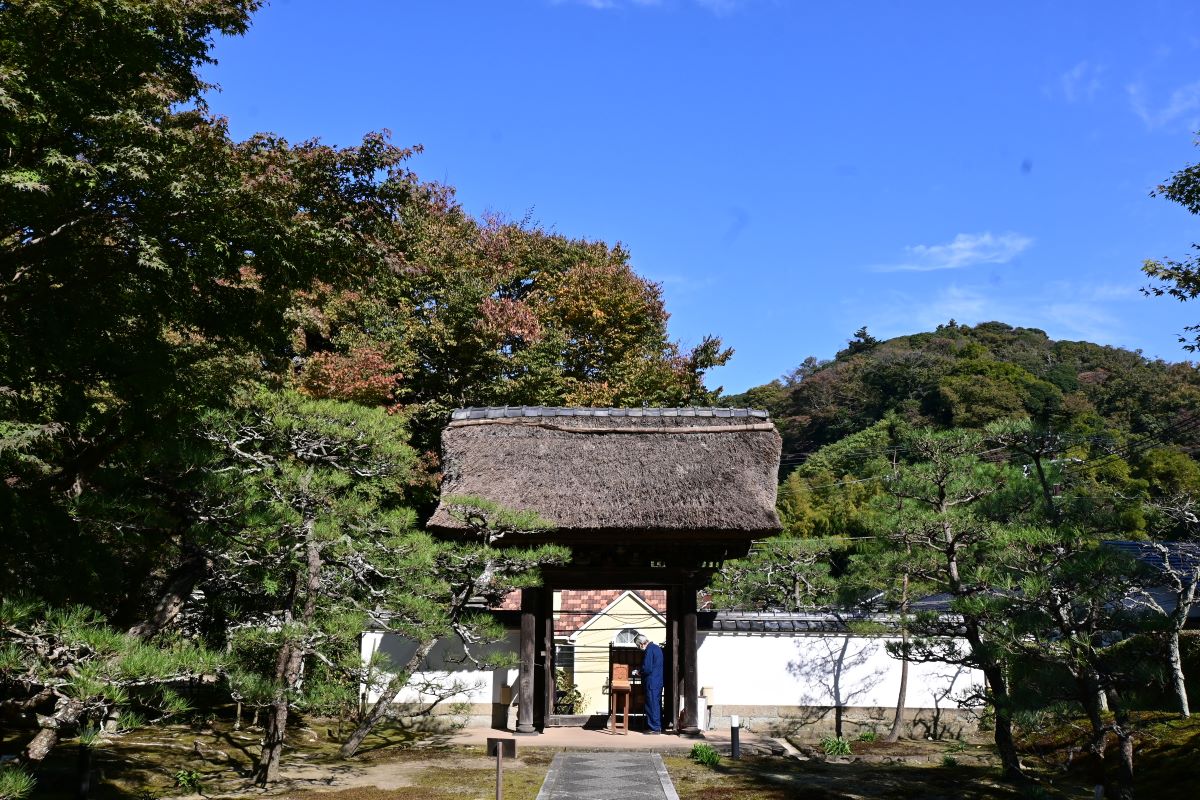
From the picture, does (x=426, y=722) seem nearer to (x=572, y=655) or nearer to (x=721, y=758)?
(x=721, y=758)

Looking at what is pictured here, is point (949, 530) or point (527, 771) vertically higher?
point (949, 530)

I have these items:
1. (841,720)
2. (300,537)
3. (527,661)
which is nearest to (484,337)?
(527,661)

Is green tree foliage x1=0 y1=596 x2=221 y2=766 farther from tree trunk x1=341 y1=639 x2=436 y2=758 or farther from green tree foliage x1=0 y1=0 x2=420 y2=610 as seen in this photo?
tree trunk x1=341 y1=639 x2=436 y2=758

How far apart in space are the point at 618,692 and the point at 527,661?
5.04ft

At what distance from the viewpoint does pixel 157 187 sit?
648 centimetres

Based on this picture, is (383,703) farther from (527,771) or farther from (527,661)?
(527,661)

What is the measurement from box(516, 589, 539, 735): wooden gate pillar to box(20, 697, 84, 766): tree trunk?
22.3 feet

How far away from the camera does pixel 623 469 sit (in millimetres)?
12328

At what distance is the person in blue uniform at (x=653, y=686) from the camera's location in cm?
1222

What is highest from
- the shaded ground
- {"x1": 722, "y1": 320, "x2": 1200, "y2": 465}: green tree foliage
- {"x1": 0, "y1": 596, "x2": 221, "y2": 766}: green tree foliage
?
{"x1": 722, "y1": 320, "x2": 1200, "y2": 465}: green tree foliage

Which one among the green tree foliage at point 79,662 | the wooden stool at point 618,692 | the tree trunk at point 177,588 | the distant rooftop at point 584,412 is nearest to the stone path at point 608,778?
the wooden stool at point 618,692

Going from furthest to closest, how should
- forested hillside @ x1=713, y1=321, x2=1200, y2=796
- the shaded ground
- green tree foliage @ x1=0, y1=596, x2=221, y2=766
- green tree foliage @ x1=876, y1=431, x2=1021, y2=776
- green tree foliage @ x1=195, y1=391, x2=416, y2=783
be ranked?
1. green tree foliage @ x1=876, y1=431, x2=1021, y2=776
2. the shaded ground
3. green tree foliage @ x1=195, y1=391, x2=416, y2=783
4. forested hillside @ x1=713, y1=321, x2=1200, y2=796
5. green tree foliage @ x1=0, y1=596, x2=221, y2=766

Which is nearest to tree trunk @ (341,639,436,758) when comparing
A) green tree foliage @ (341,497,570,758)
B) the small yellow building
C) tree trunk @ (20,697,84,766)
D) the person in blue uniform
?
green tree foliage @ (341,497,570,758)

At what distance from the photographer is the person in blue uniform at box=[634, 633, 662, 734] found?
1222 centimetres
